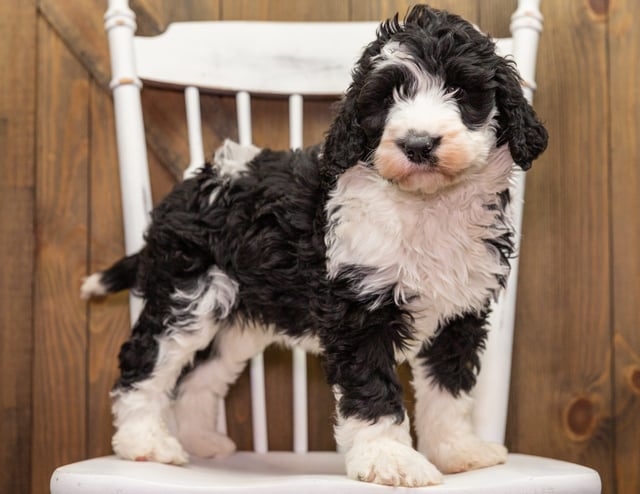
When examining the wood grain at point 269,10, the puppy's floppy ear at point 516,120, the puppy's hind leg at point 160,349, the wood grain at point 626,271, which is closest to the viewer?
the puppy's floppy ear at point 516,120

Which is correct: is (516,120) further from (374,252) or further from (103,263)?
(103,263)

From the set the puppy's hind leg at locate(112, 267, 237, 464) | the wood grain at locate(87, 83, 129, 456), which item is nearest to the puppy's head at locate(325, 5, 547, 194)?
the puppy's hind leg at locate(112, 267, 237, 464)

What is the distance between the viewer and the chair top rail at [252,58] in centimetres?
189

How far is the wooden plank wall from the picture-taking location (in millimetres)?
2035

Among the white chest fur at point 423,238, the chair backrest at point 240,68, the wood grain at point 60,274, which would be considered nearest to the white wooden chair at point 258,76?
the chair backrest at point 240,68

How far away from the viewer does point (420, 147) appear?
1245mm

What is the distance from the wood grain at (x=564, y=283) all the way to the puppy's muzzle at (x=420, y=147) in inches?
34.8

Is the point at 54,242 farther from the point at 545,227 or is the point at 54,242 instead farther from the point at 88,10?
the point at 545,227

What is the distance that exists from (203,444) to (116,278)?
1.46 feet

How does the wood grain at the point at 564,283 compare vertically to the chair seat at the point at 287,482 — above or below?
above

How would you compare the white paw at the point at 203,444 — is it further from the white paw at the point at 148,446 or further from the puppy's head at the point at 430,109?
the puppy's head at the point at 430,109

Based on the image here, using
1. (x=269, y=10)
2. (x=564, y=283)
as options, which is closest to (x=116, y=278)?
(x=269, y=10)

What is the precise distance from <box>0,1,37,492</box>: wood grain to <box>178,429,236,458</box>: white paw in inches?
22.8

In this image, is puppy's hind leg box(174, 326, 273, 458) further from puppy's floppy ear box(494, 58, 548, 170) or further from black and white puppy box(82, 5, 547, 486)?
puppy's floppy ear box(494, 58, 548, 170)
